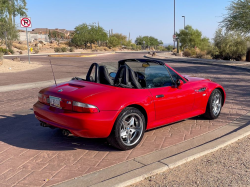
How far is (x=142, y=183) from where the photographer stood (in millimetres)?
3457

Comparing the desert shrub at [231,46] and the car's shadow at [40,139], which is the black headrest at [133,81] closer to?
the car's shadow at [40,139]

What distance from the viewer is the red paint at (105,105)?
418cm

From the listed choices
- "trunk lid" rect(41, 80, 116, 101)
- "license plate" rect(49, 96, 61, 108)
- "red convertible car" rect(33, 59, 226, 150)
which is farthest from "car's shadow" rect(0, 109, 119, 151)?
"trunk lid" rect(41, 80, 116, 101)

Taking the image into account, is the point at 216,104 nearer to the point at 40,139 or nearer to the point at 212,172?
the point at 212,172

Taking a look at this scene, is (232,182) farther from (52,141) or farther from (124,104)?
(52,141)

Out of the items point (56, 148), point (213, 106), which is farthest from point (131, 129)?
point (213, 106)

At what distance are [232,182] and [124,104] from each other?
186 centimetres

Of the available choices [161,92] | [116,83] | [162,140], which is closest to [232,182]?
[162,140]

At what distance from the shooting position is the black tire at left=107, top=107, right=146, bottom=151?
4.31 m

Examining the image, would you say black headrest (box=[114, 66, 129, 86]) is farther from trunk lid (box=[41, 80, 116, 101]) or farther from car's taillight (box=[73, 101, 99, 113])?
car's taillight (box=[73, 101, 99, 113])

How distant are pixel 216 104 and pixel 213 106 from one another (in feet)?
0.55

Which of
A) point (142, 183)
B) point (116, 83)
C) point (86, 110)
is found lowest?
point (142, 183)

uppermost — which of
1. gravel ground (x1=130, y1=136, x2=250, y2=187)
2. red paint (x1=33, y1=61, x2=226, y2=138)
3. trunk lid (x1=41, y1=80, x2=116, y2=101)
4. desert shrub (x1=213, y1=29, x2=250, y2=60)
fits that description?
desert shrub (x1=213, y1=29, x2=250, y2=60)

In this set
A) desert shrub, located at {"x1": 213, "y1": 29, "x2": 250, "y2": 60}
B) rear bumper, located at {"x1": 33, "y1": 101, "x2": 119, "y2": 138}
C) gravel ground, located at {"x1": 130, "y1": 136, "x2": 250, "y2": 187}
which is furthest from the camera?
desert shrub, located at {"x1": 213, "y1": 29, "x2": 250, "y2": 60}
